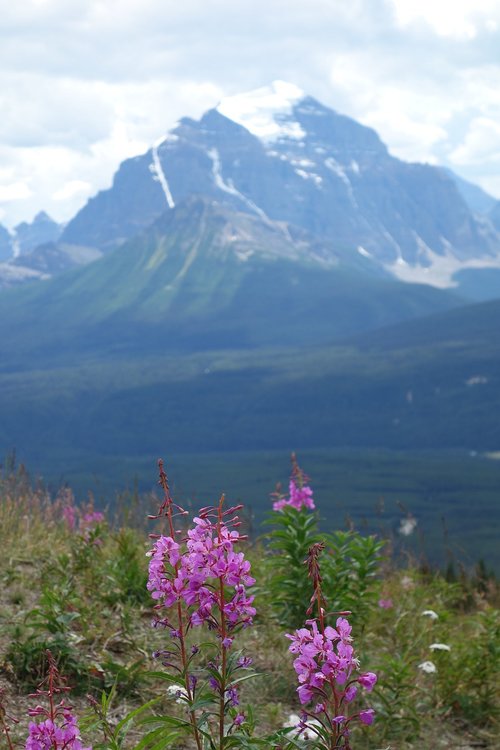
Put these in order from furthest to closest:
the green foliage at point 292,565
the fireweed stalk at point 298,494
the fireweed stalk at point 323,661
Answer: the fireweed stalk at point 298,494 → the green foliage at point 292,565 → the fireweed stalk at point 323,661

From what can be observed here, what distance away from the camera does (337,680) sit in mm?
3941

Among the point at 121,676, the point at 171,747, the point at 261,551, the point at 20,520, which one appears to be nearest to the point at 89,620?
the point at 121,676

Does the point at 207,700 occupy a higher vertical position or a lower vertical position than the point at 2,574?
higher

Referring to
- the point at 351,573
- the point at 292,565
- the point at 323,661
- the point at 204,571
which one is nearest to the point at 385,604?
the point at 351,573

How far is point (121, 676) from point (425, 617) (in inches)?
160

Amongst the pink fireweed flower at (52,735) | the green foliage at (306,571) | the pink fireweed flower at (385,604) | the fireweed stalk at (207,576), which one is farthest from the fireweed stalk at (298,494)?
the pink fireweed flower at (52,735)

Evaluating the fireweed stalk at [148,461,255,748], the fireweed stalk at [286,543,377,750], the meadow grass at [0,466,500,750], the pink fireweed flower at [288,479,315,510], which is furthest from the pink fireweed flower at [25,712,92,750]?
the pink fireweed flower at [288,479,315,510]

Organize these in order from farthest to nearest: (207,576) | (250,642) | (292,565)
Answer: (250,642) < (292,565) < (207,576)

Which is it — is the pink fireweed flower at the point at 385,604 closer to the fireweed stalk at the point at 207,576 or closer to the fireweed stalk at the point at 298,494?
the fireweed stalk at the point at 298,494

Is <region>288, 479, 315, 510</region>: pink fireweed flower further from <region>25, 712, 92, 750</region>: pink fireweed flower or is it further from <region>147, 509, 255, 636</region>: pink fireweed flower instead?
<region>25, 712, 92, 750</region>: pink fireweed flower

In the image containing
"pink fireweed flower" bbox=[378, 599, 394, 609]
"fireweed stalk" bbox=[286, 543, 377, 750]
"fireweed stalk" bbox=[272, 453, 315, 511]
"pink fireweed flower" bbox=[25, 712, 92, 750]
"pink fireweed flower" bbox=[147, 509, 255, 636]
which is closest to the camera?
"fireweed stalk" bbox=[286, 543, 377, 750]

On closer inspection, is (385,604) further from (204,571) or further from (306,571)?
(204,571)

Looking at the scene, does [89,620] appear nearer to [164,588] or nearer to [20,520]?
[20,520]

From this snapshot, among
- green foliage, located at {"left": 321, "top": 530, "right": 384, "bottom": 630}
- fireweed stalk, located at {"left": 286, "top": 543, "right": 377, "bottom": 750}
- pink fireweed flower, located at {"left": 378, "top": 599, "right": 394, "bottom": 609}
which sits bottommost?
pink fireweed flower, located at {"left": 378, "top": 599, "right": 394, "bottom": 609}
